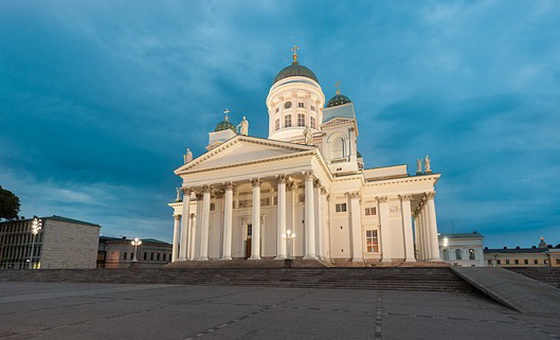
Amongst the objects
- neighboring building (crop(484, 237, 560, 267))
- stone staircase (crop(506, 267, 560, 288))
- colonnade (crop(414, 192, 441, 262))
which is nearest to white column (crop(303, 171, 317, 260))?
colonnade (crop(414, 192, 441, 262))

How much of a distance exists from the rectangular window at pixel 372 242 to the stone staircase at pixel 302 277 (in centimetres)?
1565

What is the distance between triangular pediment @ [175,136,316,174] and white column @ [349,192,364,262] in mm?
9209

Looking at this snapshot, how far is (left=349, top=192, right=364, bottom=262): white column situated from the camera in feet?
112

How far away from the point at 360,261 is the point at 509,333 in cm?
→ 2696

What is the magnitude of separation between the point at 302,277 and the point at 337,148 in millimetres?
21926

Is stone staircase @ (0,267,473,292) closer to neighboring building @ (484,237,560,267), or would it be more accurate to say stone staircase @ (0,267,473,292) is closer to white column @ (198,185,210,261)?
white column @ (198,185,210,261)

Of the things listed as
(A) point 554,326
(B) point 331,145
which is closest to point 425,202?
(B) point 331,145

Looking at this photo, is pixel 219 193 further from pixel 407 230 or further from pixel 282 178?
pixel 407 230

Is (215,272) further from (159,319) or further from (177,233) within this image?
(177,233)

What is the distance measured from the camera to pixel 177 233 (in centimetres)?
4462

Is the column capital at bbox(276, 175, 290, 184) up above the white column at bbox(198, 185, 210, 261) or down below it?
above

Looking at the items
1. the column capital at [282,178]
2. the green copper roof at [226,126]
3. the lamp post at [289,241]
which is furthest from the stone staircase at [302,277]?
the green copper roof at [226,126]

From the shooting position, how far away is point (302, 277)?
21.7m

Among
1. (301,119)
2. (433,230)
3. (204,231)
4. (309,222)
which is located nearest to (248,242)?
(204,231)
